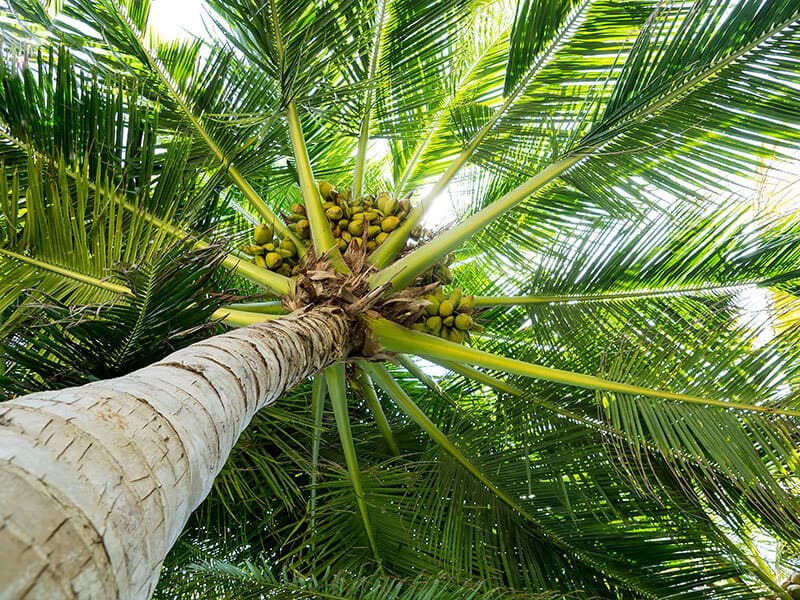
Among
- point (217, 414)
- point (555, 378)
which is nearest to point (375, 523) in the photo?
point (555, 378)

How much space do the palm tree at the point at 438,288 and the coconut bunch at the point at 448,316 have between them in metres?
0.01

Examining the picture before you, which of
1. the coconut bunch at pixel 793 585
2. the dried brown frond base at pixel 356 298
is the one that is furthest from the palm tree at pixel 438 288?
the coconut bunch at pixel 793 585

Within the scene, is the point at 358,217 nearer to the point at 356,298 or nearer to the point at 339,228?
the point at 339,228

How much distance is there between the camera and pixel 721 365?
2.10 metres

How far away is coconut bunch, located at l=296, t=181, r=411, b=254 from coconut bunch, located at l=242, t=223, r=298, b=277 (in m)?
0.13

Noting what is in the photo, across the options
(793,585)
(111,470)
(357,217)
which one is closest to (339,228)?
(357,217)

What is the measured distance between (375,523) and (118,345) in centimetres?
154

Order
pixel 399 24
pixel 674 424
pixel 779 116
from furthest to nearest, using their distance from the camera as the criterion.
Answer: pixel 399 24
pixel 779 116
pixel 674 424

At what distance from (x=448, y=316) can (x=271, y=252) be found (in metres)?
0.89

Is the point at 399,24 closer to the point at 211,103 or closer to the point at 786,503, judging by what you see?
the point at 211,103

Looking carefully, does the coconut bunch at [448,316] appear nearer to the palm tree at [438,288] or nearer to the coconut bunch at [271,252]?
the palm tree at [438,288]

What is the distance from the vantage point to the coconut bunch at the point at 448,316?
2.68 metres

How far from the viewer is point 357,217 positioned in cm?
293

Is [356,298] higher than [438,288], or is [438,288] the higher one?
[438,288]
